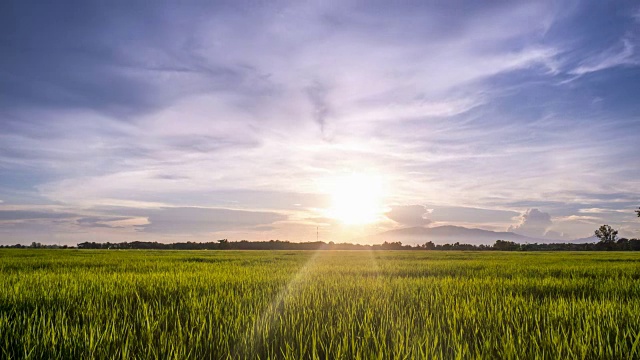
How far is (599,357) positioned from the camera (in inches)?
101

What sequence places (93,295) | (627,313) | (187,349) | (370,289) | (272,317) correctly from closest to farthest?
(187,349)
(272,317)
(627,313)
(93,295)
(370,289)

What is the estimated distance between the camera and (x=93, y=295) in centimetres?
518

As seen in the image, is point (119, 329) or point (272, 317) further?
point (272, 317)

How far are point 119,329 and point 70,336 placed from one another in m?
0.40

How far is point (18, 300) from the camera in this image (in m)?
4.78

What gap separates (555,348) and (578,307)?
1994 mm

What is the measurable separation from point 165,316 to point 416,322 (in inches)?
93.1

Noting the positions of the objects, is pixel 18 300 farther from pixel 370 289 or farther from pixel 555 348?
pixel 555 348

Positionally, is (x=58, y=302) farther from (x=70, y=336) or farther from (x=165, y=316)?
(x=70, y=336)

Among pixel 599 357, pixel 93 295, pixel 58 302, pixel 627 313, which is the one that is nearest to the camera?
pixel 599 357

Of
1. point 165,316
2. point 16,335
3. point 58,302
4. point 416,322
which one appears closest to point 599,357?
point 416,322

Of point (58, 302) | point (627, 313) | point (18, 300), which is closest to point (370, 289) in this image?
point (627, 313)

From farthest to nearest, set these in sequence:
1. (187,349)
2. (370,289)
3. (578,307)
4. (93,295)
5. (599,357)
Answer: (370,289) < (93,295) < (578,307) < (187,349) < (599,357)

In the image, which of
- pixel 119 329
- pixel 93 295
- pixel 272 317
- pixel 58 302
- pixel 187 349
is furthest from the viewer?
pixel 93 295
